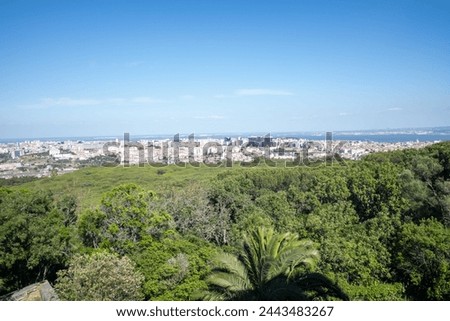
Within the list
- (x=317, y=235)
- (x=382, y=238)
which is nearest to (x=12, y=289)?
(x=317, y=235)

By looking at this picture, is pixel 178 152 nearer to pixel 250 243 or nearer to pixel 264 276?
pixel 250 243

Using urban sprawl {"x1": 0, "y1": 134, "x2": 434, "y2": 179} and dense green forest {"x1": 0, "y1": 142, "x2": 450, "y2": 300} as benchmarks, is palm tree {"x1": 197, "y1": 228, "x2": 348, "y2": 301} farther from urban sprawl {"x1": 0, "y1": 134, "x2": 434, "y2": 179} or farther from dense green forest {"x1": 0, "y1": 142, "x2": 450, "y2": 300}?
urban sprawl {"x1": 0, "y1": 134, "x2": 434, "y2": 179}

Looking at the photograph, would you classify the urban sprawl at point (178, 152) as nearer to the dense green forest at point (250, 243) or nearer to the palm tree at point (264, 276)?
the dense green forest at point (250, 243)

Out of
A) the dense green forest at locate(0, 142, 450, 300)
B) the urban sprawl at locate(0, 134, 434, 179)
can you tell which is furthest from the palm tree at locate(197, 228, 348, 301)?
the urban sprawl at locate(0, 134, 434, 179)

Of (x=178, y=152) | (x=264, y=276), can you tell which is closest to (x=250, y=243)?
(x=264, y=276)
